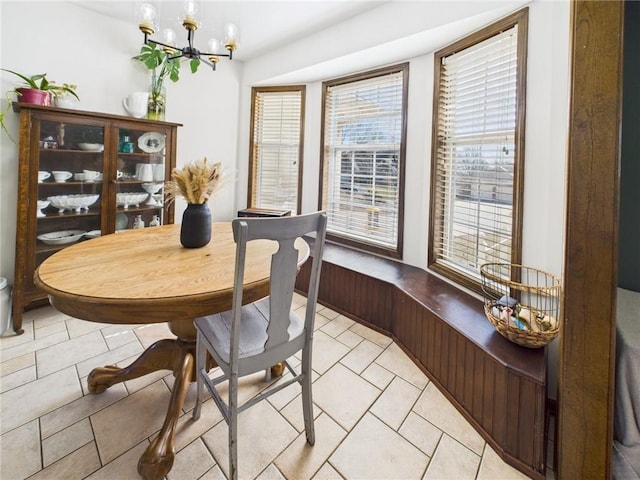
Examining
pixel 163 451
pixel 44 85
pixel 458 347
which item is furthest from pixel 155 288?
pixel 44 85

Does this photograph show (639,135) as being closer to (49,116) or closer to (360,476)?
(360,476)

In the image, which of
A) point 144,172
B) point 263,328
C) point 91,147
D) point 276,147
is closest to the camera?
point 263,328

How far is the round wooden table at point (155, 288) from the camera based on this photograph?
0.98 meters

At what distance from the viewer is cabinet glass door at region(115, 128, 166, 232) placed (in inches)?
106

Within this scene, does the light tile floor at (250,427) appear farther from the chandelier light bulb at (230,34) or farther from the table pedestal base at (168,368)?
the chandelier light bulb at (230,34)

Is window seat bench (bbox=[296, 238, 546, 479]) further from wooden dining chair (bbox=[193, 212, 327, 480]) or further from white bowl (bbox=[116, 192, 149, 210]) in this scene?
white bowl (bbox=[116, 192, 149, 210])

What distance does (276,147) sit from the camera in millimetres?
3580

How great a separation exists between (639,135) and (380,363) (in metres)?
1.70

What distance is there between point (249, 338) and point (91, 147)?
2.43 metres

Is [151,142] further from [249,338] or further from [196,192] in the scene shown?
[249,338]

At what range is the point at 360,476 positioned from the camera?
46.9 inches

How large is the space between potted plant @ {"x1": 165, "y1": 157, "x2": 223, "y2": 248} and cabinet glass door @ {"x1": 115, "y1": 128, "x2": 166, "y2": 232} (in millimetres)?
1568

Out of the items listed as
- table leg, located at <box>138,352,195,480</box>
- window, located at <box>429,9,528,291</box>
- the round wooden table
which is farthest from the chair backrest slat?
window, located at <box>429,9,528,291</box>

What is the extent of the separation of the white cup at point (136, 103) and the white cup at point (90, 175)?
676 millimetres
